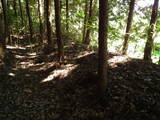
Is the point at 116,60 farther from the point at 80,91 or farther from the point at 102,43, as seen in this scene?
the point at 102,43

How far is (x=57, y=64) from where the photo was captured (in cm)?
1006

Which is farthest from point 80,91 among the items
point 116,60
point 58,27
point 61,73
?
point 58,27

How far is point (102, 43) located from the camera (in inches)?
253

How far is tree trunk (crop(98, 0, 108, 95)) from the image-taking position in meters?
6.12

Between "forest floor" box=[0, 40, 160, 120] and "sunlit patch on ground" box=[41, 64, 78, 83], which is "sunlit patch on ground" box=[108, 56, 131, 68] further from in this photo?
"sunlit patch on ground" box=[41, 64, 78, 83]

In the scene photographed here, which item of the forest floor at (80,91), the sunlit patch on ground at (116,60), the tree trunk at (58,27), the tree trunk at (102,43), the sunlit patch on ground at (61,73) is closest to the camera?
the tree trunk at (102,43)

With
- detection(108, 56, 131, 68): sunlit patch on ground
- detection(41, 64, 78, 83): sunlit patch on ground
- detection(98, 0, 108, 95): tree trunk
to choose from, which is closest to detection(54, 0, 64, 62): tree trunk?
detection(41, 64, 78, 83): sunlit patch on ground

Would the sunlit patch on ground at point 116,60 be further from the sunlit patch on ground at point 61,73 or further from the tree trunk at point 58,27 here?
the tree trunk at point 58,27

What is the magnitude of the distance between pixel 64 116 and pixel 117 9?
12133 mm

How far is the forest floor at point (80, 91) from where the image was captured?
20.8 ft

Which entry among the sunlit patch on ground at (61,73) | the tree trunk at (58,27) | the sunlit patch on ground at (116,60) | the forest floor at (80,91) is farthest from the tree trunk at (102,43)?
the tree trunk at (58,27)

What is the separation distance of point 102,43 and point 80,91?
7.85 feet

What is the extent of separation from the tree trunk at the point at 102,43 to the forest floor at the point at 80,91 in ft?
1.44

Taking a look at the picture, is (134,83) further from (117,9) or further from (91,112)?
(117,9)
